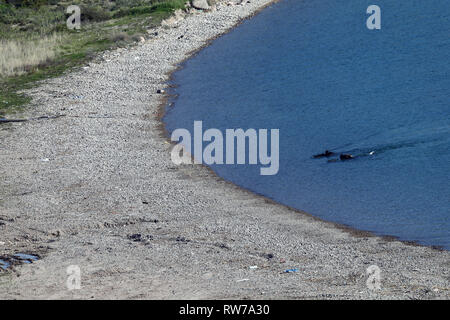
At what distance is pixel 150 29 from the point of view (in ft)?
133

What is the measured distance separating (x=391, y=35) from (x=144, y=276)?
26927 millimetres

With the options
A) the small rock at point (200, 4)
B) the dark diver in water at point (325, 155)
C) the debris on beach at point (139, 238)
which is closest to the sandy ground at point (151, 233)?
the debris on beach at point (139, 238)

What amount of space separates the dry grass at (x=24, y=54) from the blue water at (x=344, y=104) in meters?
6.90

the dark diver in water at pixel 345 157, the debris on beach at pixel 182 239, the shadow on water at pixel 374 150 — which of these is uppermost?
the shadow on water at pixel 374 150

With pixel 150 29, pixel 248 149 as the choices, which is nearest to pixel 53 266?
pixel 248 149

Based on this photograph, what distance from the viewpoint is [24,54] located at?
118ft

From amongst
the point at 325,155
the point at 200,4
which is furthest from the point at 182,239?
the point at 200,4

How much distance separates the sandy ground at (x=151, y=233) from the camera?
13.0 m

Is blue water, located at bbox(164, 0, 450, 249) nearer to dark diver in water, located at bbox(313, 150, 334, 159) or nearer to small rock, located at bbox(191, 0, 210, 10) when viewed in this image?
dark diver in water, located at bbox(313, 150, 334, 159)

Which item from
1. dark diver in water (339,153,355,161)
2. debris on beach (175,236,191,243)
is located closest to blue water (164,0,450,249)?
dark diver in water (339,153,355,161)

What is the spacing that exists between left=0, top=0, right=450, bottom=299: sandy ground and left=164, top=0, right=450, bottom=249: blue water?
1.30m

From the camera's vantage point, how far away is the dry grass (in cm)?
3434

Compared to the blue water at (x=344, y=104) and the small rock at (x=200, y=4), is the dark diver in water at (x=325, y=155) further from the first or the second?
the small rock at (x=200, y=4)
